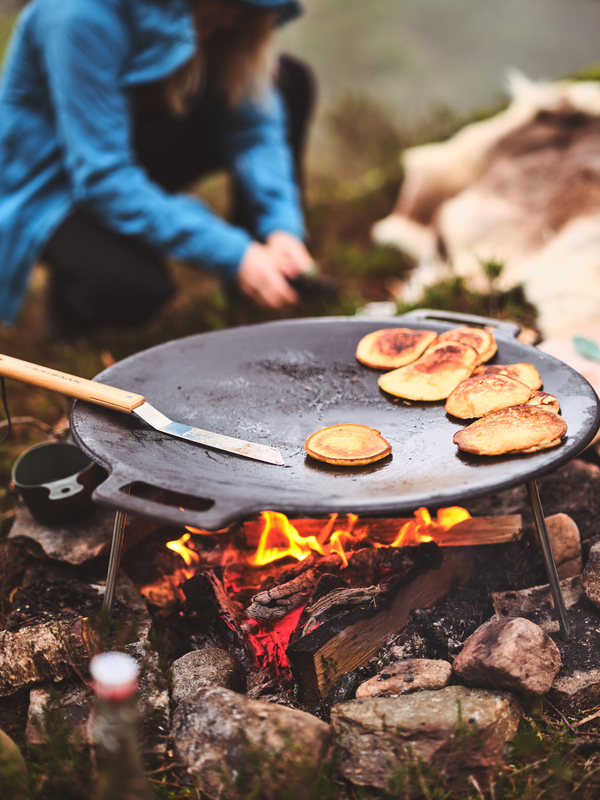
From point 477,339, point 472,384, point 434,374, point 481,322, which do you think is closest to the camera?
point 472,384

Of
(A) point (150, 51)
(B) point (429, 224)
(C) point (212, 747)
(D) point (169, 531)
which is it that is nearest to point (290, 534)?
(D) point (169, 531)

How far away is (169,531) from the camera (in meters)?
2.01

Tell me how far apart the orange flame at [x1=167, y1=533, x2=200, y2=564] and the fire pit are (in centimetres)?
17

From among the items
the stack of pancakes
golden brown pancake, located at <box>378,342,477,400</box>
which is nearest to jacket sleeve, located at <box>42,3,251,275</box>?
the stack of pancakes

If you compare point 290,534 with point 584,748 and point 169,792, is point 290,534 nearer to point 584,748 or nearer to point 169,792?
point 169,792

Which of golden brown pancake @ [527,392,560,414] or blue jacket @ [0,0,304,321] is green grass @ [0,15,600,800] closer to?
blue jacket @ [0,0,304,321]

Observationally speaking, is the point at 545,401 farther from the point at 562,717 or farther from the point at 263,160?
the point at 263,160

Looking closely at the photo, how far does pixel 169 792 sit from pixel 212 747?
0.16 meters

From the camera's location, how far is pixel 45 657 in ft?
4.98

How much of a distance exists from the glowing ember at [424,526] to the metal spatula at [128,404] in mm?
529

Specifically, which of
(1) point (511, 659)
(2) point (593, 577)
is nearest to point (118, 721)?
(1) point (511, 659)

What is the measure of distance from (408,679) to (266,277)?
1873 millimetres

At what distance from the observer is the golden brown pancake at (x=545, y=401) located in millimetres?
1529

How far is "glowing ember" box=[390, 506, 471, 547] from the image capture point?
178cm
